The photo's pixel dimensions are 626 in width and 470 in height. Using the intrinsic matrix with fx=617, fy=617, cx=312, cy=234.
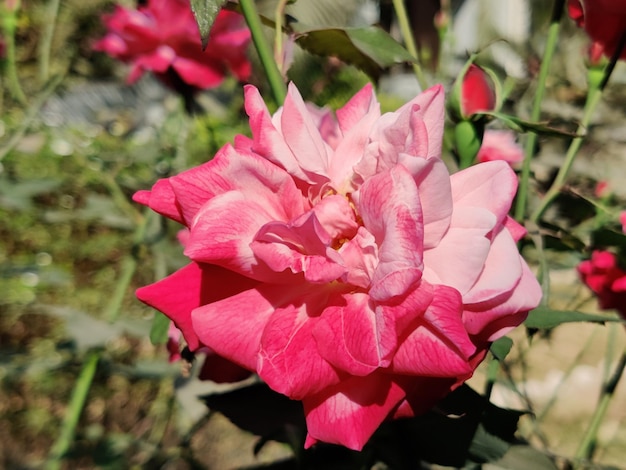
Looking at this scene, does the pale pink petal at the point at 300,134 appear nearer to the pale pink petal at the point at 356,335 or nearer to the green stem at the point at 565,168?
the pale pink petal at the point at 356,335

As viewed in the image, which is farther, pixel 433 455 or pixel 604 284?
pixel 604 284

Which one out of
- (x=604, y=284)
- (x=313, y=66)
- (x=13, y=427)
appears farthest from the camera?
(x=313, y=66)

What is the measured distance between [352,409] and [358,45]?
0.89 ft

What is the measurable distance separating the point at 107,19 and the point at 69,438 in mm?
710

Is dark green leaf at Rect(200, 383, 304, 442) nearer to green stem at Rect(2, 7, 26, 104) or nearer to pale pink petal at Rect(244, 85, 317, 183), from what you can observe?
pale pink petal at Rect(244, 85, 317, 183)

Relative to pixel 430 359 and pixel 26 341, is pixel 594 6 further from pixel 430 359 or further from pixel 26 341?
pixel 26 341

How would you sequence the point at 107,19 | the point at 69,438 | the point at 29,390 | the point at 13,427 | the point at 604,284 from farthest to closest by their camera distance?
the point at 29,390 < the point at 13,427 < the point at 107,19 < the point at 69,438 < the point at 604,284

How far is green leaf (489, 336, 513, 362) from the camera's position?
0.40 meters

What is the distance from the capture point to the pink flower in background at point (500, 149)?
2.65 feet

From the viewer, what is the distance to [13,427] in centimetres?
225

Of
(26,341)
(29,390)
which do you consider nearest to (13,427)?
(29,390)

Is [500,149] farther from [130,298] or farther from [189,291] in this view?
[130,298]

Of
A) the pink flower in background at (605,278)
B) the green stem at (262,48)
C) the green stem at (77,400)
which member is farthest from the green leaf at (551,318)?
the green stem at (77,400)

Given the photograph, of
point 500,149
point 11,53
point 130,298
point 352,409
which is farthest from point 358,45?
point 130,298
